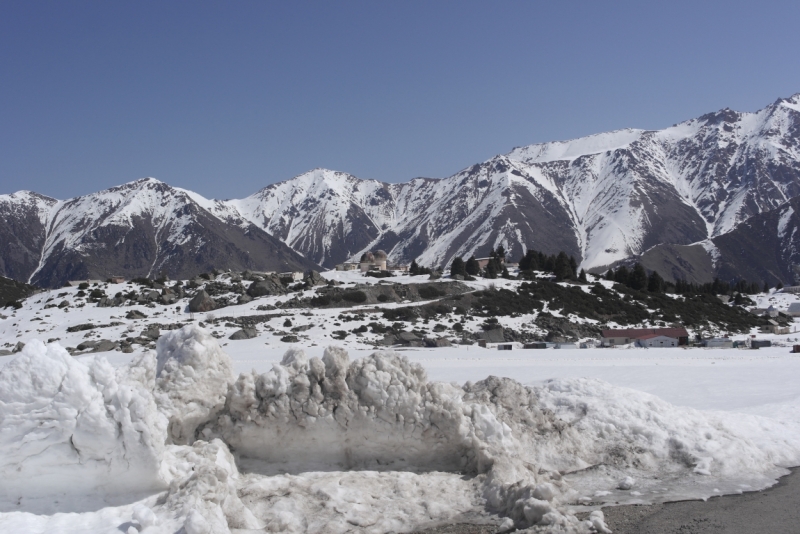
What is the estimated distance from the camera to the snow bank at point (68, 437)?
8.09 metres

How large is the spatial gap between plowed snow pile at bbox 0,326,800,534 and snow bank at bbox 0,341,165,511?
17 mm

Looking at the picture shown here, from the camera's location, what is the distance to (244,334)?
41531 millimetres

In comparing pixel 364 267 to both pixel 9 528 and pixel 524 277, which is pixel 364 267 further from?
pixel 9 528

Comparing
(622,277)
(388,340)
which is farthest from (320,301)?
(622,277)

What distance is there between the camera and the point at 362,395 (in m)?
10.9

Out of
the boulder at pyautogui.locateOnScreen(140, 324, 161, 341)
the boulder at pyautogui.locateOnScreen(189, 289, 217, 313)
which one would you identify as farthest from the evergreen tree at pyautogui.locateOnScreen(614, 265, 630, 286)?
the boulder at pyautogui.locateOnScreen(140, 324, 161, 341)

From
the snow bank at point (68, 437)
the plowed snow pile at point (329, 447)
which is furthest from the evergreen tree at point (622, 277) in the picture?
the snow bank at point (68, 437)

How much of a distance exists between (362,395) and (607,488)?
4202mm

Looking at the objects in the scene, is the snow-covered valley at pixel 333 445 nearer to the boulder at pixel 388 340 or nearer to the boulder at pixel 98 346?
the boulder at pixel 98 346

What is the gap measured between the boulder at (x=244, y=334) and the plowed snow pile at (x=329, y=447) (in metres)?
29.9

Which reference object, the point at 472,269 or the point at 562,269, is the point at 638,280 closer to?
the point at 562,269

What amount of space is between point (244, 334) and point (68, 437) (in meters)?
33.8

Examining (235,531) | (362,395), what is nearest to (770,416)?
(362,395)

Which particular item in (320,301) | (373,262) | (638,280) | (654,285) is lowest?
(320,301)
